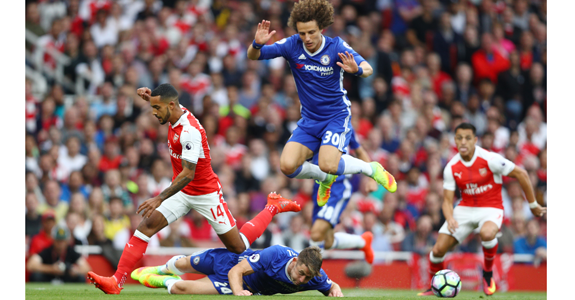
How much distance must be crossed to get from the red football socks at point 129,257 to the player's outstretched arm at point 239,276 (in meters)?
1.18

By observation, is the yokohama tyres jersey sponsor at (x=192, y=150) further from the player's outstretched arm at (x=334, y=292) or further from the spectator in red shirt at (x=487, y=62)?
the spectator in red shirt at (x=487, y=62)

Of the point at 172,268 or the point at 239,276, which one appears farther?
the point at 172,268

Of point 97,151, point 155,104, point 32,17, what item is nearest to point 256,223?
point 155,104

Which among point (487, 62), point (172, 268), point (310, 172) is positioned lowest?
point (172, 268)

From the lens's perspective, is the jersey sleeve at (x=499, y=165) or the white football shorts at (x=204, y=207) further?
the jersey sleeve at (x=499, y=165)

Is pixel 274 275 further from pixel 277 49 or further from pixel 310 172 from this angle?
pixel 277 49

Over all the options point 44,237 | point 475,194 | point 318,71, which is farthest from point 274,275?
point 44,237

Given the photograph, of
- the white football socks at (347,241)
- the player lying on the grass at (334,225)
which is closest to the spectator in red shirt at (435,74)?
the player lying on the grass at (334,225)

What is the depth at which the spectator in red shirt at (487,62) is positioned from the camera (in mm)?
18047

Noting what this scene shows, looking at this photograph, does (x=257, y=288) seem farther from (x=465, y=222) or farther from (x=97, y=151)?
(x=97, y=151)

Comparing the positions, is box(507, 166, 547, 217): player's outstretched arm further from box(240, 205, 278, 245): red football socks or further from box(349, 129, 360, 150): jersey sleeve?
box(240, 205, 278, 245): red football socks

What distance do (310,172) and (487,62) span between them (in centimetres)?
→ 1041

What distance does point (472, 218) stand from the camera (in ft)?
33.5

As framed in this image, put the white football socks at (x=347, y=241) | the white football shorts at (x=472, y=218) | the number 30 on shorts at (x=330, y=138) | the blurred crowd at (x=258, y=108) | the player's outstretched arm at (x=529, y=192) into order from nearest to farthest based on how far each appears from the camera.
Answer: the number 30 on shorts at (x=330, y=138)
the player's outstretched arm at (x=529, y=192)
the white football shorts at (x=472, y=218)
the white football socks at (x=347, y=241)
the blurred crowd at (x=258, y=108)
